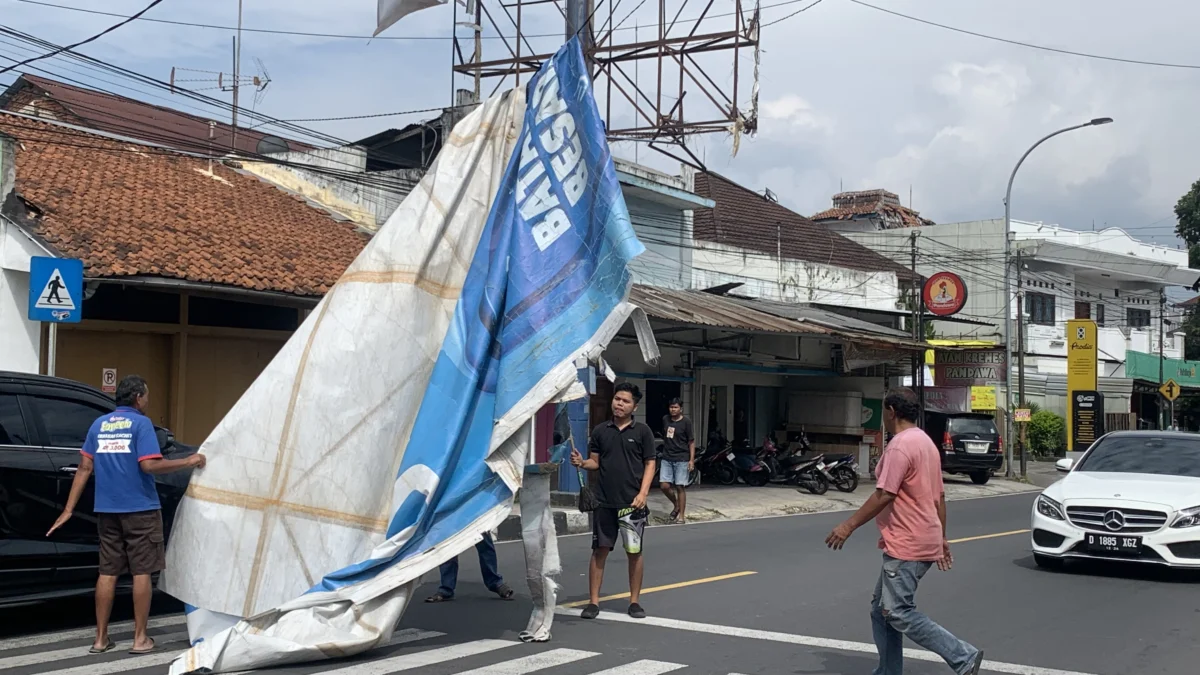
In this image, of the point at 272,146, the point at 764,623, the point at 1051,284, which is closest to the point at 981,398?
the point at 1051,284

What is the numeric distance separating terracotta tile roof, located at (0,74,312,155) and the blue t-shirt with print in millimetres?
14931

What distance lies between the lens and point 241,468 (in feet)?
23.7

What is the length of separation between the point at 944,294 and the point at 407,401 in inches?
902

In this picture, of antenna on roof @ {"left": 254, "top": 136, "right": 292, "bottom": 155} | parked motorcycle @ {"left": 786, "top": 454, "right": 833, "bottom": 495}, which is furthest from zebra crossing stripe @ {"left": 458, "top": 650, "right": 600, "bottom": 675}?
antenna on roof @ {"left": 254, "top": 136, "right": 292, "bottom": 155}

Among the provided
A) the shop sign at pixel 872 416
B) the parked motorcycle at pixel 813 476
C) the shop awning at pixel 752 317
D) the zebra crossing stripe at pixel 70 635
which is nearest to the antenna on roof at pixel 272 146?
the shop awning at pixel 752 317

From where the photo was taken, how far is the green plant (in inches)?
1544

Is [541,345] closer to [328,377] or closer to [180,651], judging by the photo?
[328,377]

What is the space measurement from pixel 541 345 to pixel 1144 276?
4395 centimetres

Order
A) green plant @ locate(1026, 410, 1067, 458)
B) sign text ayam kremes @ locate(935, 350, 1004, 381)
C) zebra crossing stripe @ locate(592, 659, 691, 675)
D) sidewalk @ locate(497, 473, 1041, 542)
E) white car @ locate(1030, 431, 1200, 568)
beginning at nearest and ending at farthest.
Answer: zebra crossing stripe @ locate(592, 659, 691, 675), white car @ locate(1030, 431, 1200, 568), sidewalk @ locate(497, 473, 1041, 542), sign text ayam kremes @ locate(935, 350, 1004, 381), green plant @ locate(1026, 410, 1067, 458)

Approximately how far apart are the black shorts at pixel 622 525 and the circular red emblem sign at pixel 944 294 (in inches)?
826

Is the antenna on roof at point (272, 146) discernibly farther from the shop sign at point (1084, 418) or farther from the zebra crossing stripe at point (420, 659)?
the shop sign at point (1084, 418)

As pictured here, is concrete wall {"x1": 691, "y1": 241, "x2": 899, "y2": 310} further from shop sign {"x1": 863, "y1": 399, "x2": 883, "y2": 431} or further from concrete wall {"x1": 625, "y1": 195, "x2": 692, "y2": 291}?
shop sign {"x1": 863, "y1": 399, "x2": 883, "y2": 431}

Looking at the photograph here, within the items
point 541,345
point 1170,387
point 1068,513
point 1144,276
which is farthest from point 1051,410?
point 541,345

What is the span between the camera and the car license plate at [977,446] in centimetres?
2708
